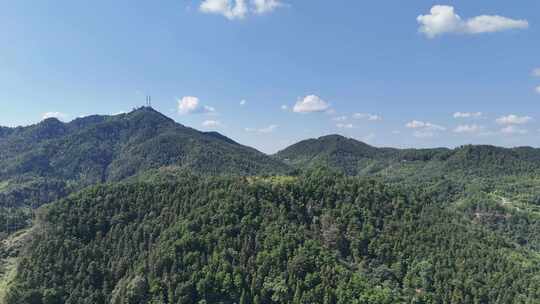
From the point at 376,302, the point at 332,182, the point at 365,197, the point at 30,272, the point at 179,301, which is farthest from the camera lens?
the point at 332,182

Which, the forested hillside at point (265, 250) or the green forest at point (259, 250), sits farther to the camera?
the green forest at point (259, 250)

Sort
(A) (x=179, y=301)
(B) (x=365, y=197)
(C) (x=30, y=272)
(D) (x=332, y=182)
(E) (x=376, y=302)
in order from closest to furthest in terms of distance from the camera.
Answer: (E) (x=376, y=302), (A) (x=179, y=301), (C) (x=30, y=272), (B) (x=365, y=197), (D) (x=332, y=182)

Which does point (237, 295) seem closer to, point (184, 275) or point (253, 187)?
point (184, 275)

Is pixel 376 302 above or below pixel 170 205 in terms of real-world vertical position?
below

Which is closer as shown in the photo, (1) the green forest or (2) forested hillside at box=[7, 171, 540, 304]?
(2) forested hillside at box=[7, 171, 540, 304]

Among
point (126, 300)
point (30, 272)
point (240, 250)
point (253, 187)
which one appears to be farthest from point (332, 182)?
point (30, 272)

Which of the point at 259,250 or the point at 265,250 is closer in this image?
the point at 265,250

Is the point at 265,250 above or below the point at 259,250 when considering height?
above

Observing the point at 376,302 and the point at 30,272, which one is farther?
the point at 30,272
